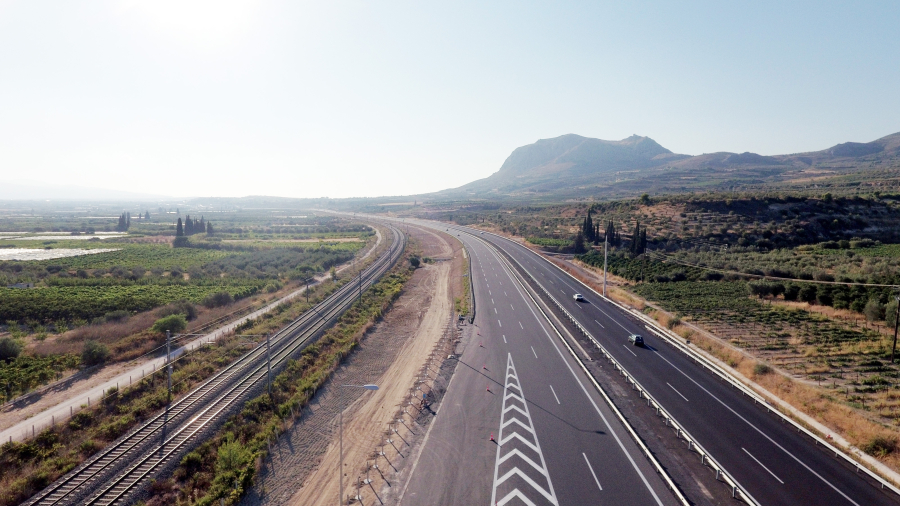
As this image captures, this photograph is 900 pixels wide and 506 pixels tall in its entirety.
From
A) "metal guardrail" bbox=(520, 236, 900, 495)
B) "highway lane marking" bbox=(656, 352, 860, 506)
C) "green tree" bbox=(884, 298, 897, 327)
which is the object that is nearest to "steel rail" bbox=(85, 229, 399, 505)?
"metal guardrail" bbox=(520, 236, 900, 495)

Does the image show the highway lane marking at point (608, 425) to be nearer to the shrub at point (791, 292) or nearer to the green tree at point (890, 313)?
A: the green tree at point (890, 313)

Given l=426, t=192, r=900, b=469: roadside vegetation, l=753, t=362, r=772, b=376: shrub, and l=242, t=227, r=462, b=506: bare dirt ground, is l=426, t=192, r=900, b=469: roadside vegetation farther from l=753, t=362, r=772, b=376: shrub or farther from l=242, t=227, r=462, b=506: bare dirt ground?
l=242, t=227, r=462, b=506: bare dirt ground

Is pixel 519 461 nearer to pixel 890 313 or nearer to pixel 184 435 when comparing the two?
pixel 184 435

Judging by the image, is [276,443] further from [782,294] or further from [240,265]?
[240,265]

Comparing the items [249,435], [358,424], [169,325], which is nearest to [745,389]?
[358,424]

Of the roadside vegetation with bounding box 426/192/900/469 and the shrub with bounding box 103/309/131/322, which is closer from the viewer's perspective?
the roadside vegetation with bounding box 426/192/900/469

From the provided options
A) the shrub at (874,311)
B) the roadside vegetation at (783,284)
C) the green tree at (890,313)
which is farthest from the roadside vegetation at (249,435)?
the shrub at (874,311)

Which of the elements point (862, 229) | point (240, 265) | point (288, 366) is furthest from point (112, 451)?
point (862, 229)
